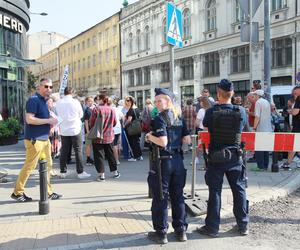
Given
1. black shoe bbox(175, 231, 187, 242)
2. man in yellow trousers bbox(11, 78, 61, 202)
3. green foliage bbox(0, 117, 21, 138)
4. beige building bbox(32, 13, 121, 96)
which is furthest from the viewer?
beige building bbox(32, 13, 121, 96)

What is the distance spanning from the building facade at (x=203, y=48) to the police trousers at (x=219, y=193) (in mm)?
13895

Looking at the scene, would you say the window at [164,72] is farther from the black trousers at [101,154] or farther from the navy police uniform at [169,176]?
the navy police uniform at [169,176]

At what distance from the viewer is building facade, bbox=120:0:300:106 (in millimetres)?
28906

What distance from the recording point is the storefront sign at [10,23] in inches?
745

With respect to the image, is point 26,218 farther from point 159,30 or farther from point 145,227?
point 159,30

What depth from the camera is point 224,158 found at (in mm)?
5074

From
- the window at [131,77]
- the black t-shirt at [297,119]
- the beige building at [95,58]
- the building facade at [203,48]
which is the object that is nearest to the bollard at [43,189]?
the black t-shirt at [297,119]

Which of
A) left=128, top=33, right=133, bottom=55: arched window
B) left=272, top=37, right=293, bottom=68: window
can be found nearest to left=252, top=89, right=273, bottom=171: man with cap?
left=272, top=37, right=293, bottom=68: window

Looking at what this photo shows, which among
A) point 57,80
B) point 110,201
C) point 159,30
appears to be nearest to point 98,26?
point 159,30

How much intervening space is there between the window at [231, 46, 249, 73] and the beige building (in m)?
17.3

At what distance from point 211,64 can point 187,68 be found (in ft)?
13.3

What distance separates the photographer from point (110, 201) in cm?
678

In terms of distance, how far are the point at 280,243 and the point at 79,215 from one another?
2682mm

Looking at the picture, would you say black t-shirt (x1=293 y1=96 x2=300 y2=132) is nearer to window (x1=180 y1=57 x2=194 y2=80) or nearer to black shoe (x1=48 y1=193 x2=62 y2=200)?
black shoe (x1=48 y1=193 x2=62 y2=200)
